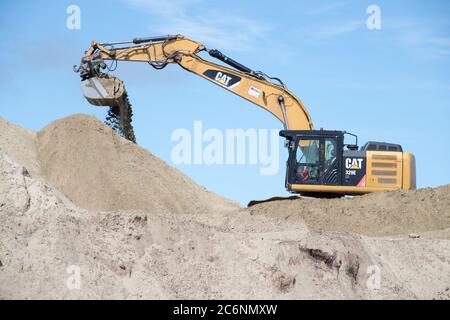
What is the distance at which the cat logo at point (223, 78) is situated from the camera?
20.8m

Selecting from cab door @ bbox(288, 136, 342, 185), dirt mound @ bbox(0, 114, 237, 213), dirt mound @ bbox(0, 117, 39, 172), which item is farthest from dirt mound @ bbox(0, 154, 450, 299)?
dirt mound @ bbox(0, 117, 39, 172)

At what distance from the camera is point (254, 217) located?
17469 mm

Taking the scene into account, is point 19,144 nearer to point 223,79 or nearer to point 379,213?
point 223,79

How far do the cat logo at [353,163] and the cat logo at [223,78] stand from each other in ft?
11.4

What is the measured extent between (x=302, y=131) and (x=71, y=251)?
9.73m

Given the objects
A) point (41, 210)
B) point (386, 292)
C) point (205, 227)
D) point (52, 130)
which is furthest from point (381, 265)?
point (52, 130)

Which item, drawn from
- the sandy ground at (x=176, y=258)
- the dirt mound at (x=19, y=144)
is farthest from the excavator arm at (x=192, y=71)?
the sandy ground at (x=176, y=258)

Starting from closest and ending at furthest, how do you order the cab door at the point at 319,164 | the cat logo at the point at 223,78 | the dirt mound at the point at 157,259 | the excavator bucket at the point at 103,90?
the dirt mound at the point at 157,259, the cab door at the point at 319,164, the excavator bucket at the point at 103,90, the cat logo at the point at 223,78

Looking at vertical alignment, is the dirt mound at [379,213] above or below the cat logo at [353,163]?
below

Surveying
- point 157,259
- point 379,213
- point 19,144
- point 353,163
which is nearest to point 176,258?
point 157,259

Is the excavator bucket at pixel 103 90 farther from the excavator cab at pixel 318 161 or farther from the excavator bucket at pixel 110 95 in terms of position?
the excavator cab at pixel 318 161

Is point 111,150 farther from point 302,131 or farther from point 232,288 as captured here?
point 232,288

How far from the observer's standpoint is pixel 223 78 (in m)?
20.9

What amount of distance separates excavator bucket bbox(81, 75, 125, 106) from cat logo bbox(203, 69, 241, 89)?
215 cm
